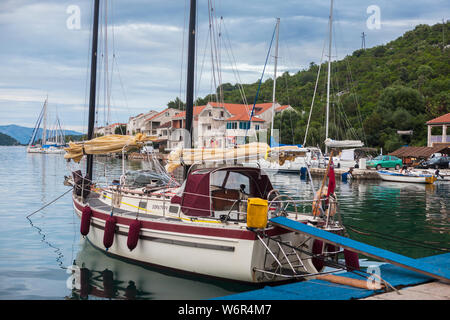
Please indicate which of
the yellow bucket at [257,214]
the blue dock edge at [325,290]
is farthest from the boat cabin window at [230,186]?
the blue dock edge at [325,290]

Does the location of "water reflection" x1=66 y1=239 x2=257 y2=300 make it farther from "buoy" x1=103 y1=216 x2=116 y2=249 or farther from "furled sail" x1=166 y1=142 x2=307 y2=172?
"furled sail" x1=166 y1=142 x2=307 y2=172

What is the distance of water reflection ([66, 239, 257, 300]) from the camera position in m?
9.68

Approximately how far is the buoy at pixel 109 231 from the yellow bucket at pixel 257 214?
4424 millimetres

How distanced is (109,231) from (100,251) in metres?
2.16

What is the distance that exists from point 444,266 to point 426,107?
53.1 meters

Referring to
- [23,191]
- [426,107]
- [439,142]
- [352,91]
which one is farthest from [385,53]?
[23,191]

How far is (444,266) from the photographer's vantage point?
946 centimetres

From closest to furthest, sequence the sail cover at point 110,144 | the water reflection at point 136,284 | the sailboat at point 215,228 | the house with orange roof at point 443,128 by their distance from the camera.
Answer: the sailboat at point 215,228
the water reflection at point 136,284
the sail cover at point 110,144
the house with orange roof at point 443,128

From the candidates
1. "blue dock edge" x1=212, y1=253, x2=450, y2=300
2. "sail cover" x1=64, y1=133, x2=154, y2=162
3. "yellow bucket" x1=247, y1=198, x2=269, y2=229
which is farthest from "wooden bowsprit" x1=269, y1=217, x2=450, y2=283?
"sail cover" x1=64, y1=133, x2=154, y2=162

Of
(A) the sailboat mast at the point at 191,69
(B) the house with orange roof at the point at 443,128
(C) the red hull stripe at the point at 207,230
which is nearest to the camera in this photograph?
(C) the red hull stripe at the point at 207,230

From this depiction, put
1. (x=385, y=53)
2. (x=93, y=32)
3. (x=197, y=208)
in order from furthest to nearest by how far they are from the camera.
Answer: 1. (x=385, y=53)
2. (x=93, y=32)
3. (x=197, y=208)

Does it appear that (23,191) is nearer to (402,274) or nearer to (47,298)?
(47,298)

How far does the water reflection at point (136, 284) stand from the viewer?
31.8 feet

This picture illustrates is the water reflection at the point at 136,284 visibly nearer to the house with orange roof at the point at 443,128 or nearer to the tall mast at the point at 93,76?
the tall mast at the point at 93,76
